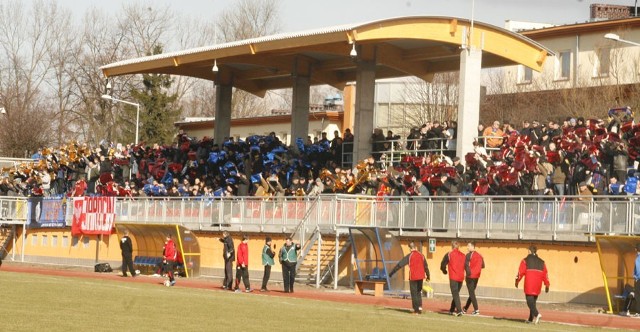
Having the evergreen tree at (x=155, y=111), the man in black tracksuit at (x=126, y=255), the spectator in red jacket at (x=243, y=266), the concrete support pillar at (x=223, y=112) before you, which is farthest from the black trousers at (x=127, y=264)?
the evergreen tree at (x=155, y=111)

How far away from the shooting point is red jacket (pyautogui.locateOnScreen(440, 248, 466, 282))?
3147cm

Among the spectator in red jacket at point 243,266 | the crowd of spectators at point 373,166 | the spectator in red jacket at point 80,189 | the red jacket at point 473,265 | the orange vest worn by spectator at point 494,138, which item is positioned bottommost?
the spectator in red jacket at point 243,266

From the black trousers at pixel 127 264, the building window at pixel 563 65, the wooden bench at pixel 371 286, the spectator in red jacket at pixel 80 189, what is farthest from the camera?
the building window at pixel 563 65

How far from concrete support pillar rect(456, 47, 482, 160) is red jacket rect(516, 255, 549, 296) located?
50.1 feet

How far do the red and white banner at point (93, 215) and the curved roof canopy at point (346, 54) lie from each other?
6.39 metres

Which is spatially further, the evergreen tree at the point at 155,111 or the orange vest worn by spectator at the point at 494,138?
the evergreen tree at the point at 155,111

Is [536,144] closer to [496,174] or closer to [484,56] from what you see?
[496,174]

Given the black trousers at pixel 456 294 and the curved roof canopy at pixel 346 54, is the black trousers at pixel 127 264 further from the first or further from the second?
the black trousers at pixel 456 294

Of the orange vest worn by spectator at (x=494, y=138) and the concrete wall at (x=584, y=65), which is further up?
the concrete wall at (x=584, y=65)

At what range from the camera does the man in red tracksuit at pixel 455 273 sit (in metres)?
31.1

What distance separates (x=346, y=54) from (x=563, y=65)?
24768mm

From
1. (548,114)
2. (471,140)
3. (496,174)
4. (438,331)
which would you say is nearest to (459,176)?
(496,174)

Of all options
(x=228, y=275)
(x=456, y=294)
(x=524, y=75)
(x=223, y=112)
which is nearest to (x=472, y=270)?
(x=456, y=294)

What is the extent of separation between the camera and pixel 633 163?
119ft
